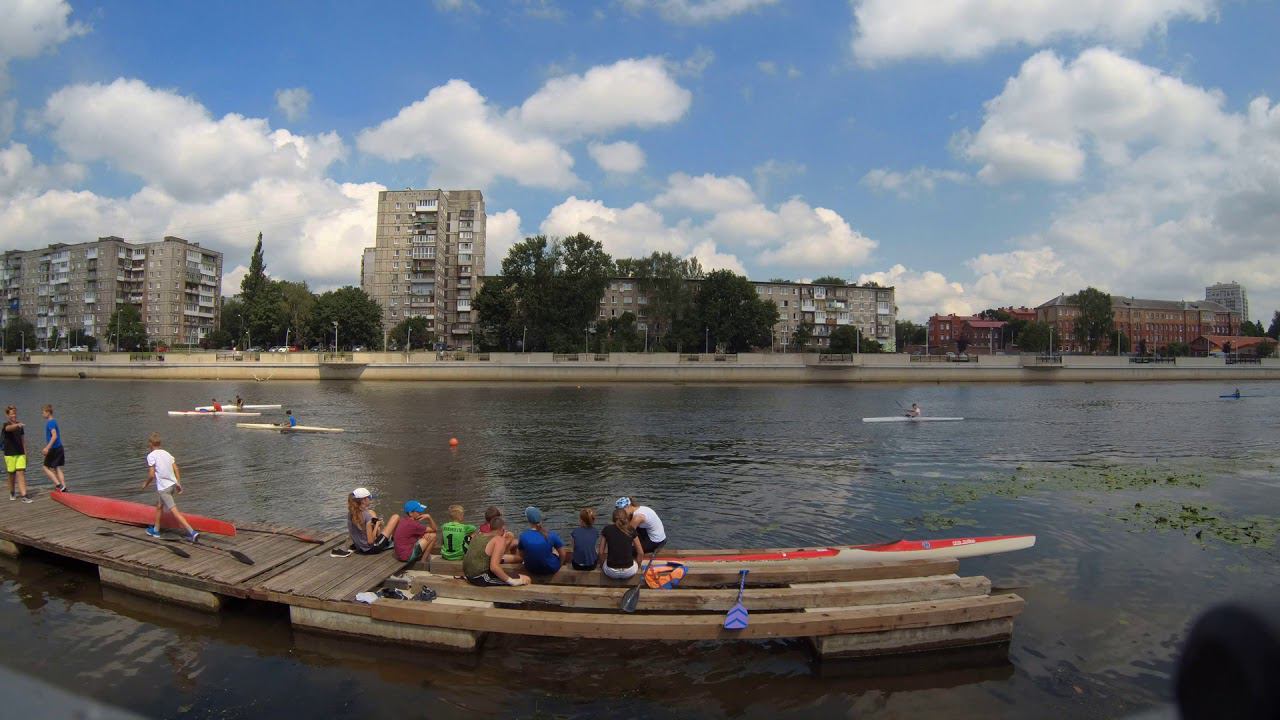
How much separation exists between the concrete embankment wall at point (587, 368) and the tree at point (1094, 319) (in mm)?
46583

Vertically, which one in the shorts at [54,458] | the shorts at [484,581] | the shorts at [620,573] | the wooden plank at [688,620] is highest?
the shorts at [54,458]

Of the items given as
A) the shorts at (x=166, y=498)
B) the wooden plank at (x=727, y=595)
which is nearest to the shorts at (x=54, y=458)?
the shorts at (x=166, y=498)

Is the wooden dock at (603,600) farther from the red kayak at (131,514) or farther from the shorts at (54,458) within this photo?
the shorts at (54,458)

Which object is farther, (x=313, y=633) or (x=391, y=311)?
(x=391, y=311)

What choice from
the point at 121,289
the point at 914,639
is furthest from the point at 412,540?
the point at 121,289

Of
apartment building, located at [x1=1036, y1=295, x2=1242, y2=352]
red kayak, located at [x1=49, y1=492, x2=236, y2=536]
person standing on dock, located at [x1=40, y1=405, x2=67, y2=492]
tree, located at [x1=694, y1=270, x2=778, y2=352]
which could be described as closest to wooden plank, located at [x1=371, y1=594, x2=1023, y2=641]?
red kayak, located at [x1=49, y1=492, x2=236, y2=536]

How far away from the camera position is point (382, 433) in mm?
38562

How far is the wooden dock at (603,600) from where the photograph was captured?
10.4m

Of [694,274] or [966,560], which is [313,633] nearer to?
[966,560]

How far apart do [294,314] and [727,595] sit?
13446 centimetres

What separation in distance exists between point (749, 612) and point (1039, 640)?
4.94m

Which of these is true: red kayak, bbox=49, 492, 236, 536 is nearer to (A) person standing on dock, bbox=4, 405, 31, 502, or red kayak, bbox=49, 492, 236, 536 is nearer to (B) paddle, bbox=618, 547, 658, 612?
(A) person standing on dock, bbox=4, 405, 31, 502

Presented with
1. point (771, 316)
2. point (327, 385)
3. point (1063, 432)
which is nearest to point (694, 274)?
point (771, 316)

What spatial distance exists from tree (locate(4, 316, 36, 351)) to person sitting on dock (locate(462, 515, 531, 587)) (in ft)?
591
